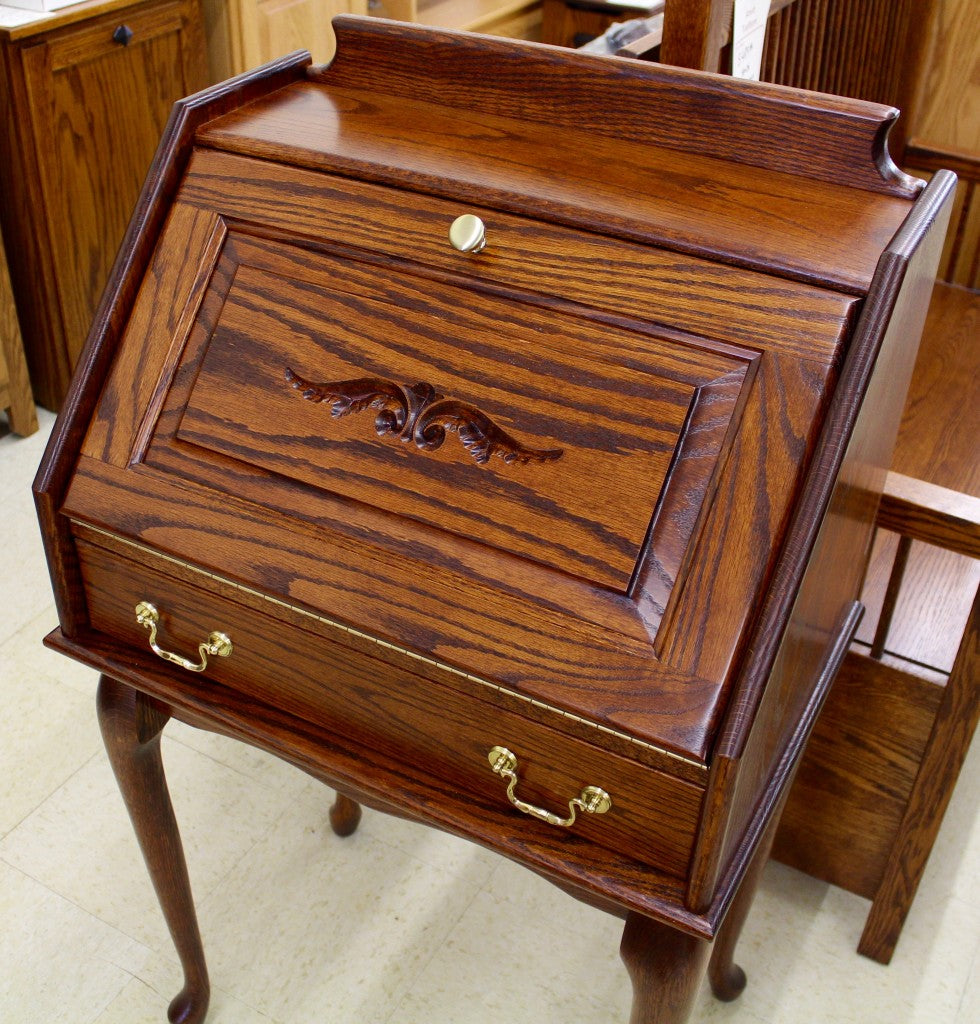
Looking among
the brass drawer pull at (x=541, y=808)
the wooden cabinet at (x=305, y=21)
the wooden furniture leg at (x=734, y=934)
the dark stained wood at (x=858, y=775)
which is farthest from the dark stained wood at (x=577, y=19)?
the brass drawer pull at (x=541, y=808)

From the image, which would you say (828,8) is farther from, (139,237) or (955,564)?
(139,237)

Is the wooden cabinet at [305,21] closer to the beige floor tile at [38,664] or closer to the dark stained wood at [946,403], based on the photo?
the dark stained wood at [946,403]

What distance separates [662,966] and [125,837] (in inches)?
42.5

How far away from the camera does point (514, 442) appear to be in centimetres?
91

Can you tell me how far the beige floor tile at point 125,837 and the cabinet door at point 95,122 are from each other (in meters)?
1.21

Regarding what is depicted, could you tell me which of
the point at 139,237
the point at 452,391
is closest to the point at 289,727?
the point at 452,391

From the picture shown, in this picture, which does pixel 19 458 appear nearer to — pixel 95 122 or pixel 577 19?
pixel 95 122

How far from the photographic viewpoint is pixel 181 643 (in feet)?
3.57

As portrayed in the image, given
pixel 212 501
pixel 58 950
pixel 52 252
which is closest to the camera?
pixel 212 501

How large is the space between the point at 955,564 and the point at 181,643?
4.14 ft

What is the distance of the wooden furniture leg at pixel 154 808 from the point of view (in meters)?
1.16

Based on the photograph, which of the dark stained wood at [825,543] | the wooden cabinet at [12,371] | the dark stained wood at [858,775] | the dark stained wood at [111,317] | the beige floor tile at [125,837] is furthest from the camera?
the wooden cabinet at [12,371]

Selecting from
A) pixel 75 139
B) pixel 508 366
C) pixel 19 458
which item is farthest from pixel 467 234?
pixel 19 458

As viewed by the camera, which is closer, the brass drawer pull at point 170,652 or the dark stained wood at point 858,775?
the brass drawer pull at point 170,652
